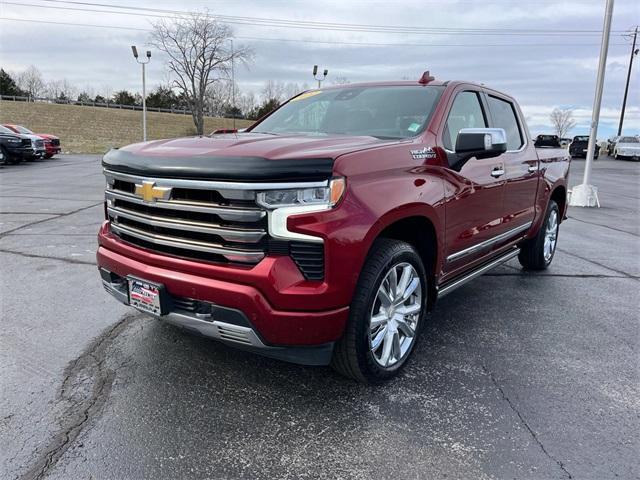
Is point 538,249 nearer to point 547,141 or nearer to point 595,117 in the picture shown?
point 547,141

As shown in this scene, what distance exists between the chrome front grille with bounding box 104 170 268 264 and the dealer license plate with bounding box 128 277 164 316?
212 mm

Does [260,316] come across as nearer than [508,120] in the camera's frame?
Yes

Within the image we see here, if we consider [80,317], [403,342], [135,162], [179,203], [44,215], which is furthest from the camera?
[44,215]

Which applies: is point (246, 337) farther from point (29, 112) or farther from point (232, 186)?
point (29, 112)

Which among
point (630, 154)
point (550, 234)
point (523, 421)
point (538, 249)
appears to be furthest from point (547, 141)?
point (630, 154)

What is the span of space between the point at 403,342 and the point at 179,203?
164cm

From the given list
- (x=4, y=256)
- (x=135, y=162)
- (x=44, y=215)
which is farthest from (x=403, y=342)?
(x=44, y=215)

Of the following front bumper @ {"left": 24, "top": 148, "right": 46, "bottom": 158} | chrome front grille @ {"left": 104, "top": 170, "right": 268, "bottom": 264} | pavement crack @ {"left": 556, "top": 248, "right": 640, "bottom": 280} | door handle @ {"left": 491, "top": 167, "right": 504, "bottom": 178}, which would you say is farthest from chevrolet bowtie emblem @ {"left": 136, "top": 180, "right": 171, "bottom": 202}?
front bumper @ {"left": 24, "top": 148, "right": 46, "bottom": 158}

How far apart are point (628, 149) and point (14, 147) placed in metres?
38.4

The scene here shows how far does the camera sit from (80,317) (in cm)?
396

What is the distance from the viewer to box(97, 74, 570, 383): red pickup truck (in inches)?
94.5

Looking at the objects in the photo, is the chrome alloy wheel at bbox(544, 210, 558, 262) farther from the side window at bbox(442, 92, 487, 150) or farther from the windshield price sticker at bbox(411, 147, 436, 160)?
the windshield price sticker at bbox(411, 147, 436, 160)

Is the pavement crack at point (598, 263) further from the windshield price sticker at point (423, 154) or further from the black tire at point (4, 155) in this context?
the black tire at point (4, 155)

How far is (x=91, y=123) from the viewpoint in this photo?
5206cm
